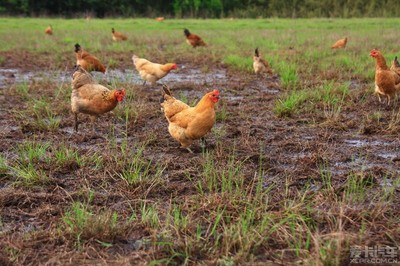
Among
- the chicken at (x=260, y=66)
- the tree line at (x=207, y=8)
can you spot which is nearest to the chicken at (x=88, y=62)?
the chicken at (x=260, y=66)

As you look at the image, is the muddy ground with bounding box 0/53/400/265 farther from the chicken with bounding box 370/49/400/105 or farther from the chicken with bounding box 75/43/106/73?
the chicken with bounding box 75/43/106/73

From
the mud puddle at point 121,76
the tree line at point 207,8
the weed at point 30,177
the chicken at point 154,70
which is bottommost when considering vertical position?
the weed at point 30,177

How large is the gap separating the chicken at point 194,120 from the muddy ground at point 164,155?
19 cm

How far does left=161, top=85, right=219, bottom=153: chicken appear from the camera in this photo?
15.3 ft

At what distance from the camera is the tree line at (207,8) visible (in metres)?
29.2

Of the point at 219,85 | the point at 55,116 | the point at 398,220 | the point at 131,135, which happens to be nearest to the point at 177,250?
the point at 398,220

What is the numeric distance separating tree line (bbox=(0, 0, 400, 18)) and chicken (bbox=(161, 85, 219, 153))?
25.3 m

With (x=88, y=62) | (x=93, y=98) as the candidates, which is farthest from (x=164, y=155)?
(x=88, y=62)

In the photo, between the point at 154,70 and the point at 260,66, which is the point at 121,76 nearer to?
the point at 154,70

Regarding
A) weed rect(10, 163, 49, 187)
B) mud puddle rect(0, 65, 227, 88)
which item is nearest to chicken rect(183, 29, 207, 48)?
mud puddle rect(0, 65, 227, 88)

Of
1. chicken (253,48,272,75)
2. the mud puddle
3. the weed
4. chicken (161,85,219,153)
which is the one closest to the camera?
the weed

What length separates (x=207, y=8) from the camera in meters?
39.6

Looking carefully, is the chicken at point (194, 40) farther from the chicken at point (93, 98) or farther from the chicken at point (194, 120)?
the chicken at point (194, 120)

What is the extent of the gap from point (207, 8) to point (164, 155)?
120 feet
